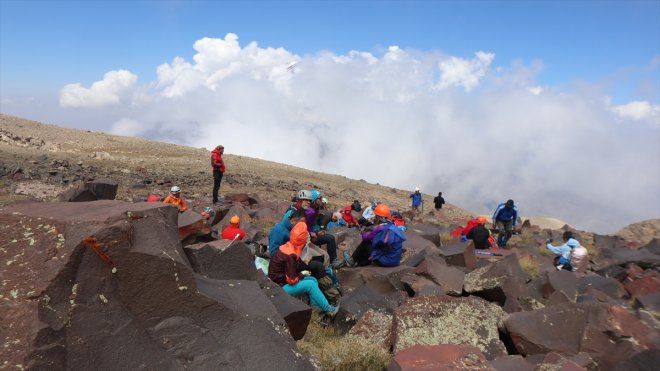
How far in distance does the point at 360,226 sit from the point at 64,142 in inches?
1304

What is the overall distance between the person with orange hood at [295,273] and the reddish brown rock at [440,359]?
2.34 m

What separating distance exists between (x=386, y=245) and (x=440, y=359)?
5.71 m

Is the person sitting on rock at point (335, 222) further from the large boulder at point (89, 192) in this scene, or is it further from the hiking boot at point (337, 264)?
the large boulder at point (89, 192)

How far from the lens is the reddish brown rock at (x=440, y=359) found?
15.1 ft

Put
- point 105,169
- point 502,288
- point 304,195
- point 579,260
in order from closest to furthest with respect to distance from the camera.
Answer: point 502,288, point 304,195, point 579,260, point 105,169

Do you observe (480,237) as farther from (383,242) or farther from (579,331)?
(579,331)

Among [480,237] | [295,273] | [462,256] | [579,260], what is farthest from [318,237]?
[579,260]

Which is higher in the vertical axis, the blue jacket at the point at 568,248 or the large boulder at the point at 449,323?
the blue jacket at the point at 568,248

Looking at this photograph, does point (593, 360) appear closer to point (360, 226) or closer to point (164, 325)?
point (164, 325)

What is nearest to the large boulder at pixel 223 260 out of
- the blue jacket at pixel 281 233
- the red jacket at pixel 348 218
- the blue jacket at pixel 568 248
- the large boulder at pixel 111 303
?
the large boulder at pixel 111 303

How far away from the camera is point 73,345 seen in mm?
3459

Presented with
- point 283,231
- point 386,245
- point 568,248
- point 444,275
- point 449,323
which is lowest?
point 449,323

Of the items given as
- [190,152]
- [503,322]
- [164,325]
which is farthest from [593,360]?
[190,152]

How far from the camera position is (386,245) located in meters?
10.5
